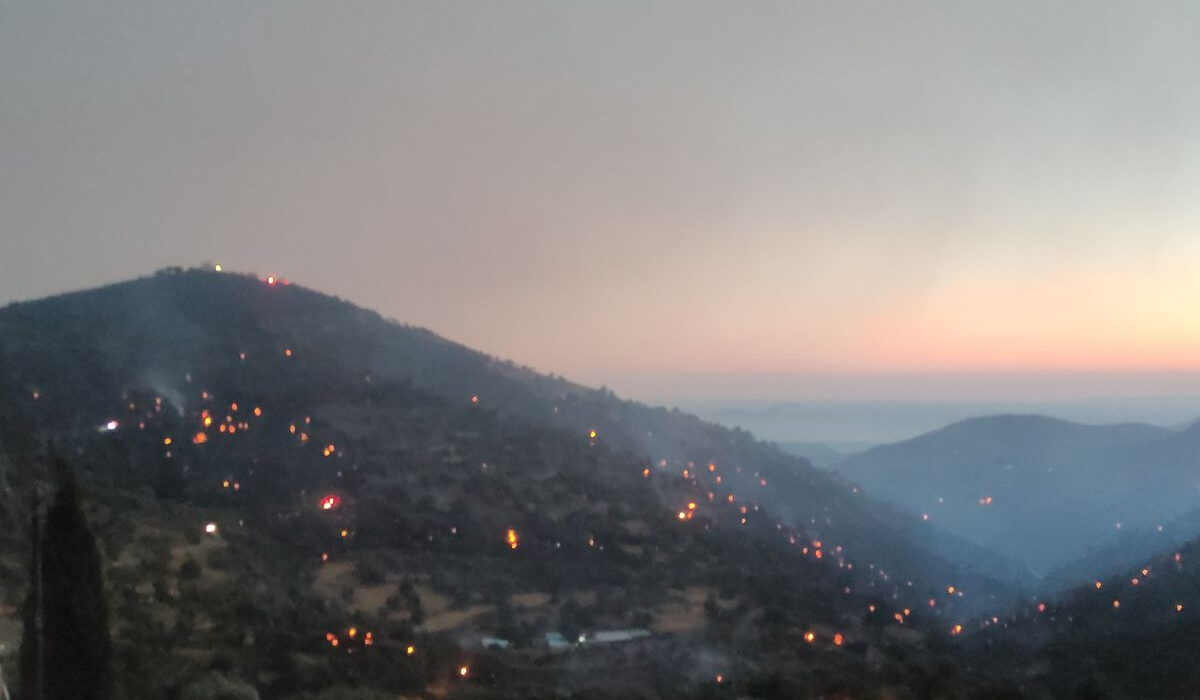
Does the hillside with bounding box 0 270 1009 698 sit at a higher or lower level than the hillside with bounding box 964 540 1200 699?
higher

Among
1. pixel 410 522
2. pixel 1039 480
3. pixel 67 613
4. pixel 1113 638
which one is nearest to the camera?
pixel 67 613

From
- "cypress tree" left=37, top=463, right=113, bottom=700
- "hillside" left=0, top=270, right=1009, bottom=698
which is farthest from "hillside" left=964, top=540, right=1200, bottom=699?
"cypress tree" left=37, top=463, right=113, bottom=700

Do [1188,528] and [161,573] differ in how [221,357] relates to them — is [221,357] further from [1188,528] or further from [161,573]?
[1188,528]

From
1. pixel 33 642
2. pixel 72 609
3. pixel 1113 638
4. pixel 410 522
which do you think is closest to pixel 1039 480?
pixel 1113 638

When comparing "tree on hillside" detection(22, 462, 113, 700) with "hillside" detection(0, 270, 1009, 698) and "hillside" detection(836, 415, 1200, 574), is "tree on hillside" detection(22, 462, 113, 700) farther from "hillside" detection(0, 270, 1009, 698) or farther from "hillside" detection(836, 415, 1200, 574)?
"hillside" detection(836, 415, 1200, 574)

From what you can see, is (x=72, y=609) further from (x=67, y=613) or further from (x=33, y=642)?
(x=33, y=642)

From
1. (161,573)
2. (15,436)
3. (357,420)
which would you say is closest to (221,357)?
(357,420)

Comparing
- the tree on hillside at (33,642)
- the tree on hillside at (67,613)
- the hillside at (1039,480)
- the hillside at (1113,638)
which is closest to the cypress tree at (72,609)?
the tree on hillside at (67,613)
